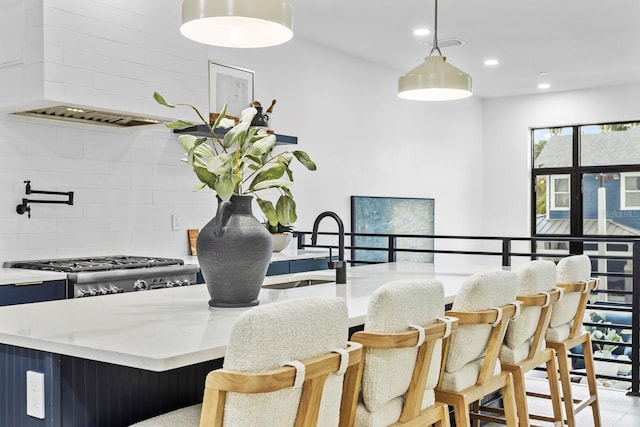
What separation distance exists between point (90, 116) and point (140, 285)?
1.13 metres

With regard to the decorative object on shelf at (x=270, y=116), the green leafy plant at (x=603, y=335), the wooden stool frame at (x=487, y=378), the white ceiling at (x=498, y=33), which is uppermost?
the white ceiling at (x=498, y=33)

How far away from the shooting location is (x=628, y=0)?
507 centimetres

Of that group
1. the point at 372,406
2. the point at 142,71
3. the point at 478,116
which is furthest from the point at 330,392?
the point at 478,116

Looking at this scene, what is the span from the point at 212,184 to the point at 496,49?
5067 millimetres

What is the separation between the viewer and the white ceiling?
5.24m

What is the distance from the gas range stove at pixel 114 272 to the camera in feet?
11.6

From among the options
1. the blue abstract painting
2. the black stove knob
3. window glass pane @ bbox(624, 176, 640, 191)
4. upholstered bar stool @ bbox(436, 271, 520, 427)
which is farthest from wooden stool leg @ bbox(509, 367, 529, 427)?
window glass pane @ bbox(624, 176, 640, 191)

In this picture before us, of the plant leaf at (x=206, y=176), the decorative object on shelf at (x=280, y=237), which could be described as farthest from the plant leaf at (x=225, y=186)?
the decorative object on shelf at (x=280, y=237)

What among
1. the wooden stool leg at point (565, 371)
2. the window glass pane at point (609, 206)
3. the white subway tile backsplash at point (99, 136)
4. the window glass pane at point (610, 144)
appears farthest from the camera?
the window glass pane at point (609, 206)

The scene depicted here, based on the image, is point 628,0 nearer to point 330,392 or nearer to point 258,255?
point 258,255

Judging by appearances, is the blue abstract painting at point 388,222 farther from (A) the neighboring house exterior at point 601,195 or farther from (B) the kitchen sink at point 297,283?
(B) the kitchen sink at point 297,283

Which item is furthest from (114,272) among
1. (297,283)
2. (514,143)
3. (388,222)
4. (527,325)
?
(514,143)

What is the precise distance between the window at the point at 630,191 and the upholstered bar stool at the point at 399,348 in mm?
7401

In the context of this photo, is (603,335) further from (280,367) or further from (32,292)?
(280,367)
